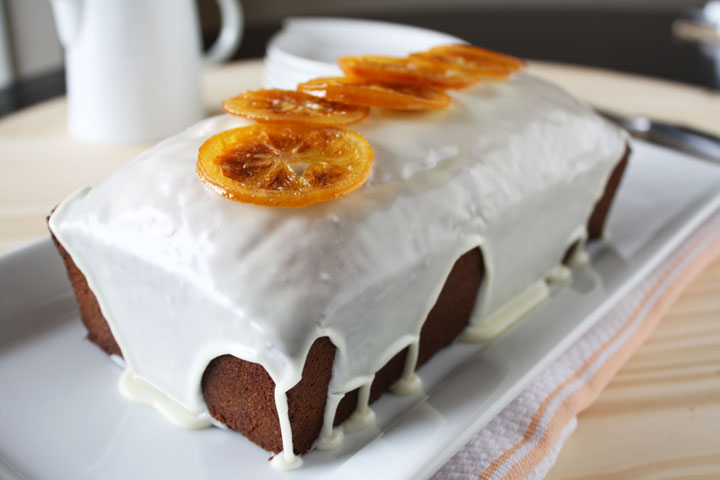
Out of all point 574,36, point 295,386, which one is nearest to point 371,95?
point 295,386

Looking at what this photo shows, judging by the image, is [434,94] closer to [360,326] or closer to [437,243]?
[437,243]

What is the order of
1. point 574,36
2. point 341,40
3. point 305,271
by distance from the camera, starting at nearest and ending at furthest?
point 305,271, point 341,40, point 574,36

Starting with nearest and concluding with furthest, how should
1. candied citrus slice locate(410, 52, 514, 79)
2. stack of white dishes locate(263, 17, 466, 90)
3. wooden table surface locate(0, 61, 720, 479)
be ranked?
wooden table surface locate(0, 61, 720, 479), candied citrus slice locate(410, 52, 514, 79), stack of white dishes locate(263, 17, 466, 90)

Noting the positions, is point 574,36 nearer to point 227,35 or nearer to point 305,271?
point 227,35

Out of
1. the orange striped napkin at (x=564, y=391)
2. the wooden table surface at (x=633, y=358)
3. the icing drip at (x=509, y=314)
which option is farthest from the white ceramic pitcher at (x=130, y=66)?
the orange striped napkin at (x=564, y=391)

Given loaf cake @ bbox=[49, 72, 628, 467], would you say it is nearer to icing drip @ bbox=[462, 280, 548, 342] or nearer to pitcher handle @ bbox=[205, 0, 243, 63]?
icing drip @ bbox=[462, 280, 548, 342]

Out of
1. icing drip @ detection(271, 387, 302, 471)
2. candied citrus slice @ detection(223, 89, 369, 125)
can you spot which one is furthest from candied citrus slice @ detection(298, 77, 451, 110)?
icing drip @ detection(271, 387, 302, 471)

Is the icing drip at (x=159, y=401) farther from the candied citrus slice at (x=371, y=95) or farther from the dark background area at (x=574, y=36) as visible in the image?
the dark background area at (x=574, y=36)
